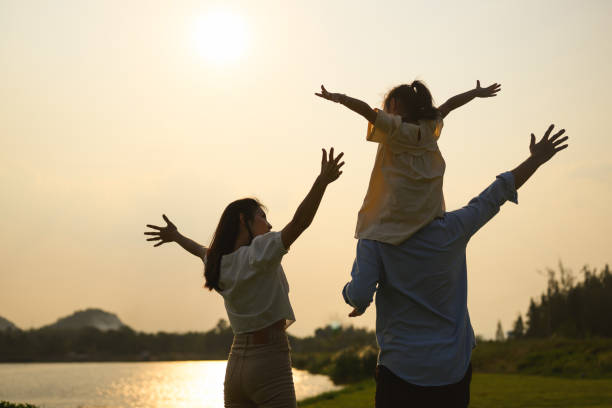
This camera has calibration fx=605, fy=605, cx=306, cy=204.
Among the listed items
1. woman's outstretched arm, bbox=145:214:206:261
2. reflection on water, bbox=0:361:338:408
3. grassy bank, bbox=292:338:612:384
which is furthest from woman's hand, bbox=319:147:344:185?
grassy bank, bbox=292:338:612:384

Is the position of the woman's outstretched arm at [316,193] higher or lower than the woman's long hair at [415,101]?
lower

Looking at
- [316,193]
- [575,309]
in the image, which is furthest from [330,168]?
[575,309]

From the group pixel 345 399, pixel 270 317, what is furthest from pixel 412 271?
pixel 345 399

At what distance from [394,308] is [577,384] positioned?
15828 millimetres

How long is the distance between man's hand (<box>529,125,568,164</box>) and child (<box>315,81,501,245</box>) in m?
0.56

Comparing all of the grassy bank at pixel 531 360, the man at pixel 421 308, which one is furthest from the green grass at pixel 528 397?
the man at pixel 421 308

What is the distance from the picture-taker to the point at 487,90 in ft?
12.4

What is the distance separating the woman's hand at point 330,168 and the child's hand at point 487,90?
1053 mm

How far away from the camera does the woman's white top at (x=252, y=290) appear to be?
142 inches

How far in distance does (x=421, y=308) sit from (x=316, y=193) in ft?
2.87

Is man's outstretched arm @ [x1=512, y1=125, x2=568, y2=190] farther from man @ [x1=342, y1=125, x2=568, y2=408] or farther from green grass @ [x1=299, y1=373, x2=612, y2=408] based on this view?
green grass @ [x1=299, y1=373, x2=612, y2=408]

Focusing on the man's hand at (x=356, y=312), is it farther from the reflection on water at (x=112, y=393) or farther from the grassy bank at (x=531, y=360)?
the grassy bank at (x=531, y=360)

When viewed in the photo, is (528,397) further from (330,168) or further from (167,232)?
(330,168)

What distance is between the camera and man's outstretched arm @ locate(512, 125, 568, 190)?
3.04 metres
